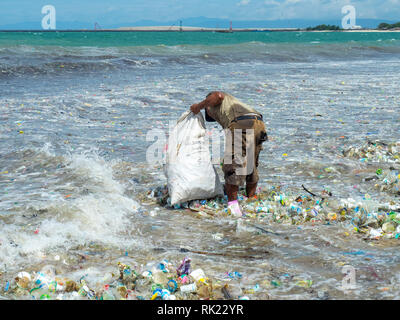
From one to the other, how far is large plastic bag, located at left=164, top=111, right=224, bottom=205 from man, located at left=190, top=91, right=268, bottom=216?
19 cm

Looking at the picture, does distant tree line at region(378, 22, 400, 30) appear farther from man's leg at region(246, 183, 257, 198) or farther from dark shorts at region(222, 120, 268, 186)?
dark shorts at region(222, 120, 268, 186)

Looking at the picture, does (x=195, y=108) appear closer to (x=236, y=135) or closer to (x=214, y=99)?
(x=214, y=99)

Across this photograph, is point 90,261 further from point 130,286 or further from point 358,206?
point 358,206

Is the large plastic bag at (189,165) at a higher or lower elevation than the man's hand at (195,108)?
lower

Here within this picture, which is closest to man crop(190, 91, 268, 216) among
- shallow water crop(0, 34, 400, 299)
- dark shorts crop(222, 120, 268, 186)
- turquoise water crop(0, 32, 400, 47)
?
dark shorts crop(222, 120, 268, 186)

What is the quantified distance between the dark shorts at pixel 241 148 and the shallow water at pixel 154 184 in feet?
1.59

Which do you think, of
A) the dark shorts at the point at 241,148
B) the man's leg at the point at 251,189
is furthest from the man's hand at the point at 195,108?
the man's leg at the point at 251,189

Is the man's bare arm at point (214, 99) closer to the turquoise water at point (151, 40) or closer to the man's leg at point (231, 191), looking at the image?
the man's leg at point (231, 191)

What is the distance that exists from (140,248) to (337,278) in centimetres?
149

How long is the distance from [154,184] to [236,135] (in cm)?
136

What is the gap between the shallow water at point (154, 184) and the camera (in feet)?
10.5

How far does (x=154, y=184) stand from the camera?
5.25 m

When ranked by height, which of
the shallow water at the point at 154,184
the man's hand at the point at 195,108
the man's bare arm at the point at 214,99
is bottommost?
the shallow water at the point at 154,184

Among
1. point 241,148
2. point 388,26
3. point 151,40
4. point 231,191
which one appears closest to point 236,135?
point 241,148
